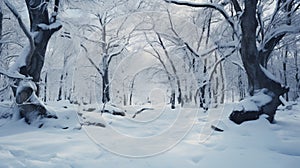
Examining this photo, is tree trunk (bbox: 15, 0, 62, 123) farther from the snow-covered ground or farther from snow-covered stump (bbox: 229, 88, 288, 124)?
snow-covered stump (bbox: 229, 88, 288, 124)

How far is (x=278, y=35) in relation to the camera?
310 inches

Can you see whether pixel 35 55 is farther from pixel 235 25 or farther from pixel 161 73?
pixel 161 73

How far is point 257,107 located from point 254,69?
46.6 inches

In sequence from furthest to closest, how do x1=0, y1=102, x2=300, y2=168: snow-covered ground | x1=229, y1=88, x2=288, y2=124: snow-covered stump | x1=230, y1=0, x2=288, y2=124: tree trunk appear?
x1=230, y1=0, x2=288, y2=124: tree trunk < x1=229, y1=88, x2=288, y2=124: snow-covered stump < x1=0, y1=102, x2=300, y2=168: snow-covered ground

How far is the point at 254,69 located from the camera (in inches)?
316

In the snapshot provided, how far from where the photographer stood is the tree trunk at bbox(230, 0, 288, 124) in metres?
7.84

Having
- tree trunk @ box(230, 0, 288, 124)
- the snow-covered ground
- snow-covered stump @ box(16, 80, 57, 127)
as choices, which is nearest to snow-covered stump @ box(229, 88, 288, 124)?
tree trunk @ box(230, 0, 288, 124)

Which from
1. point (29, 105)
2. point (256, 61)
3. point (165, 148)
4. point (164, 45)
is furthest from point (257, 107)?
point (164, 45)

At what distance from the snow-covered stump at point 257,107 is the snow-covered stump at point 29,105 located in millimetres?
5769

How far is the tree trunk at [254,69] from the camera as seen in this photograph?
7.84 metres

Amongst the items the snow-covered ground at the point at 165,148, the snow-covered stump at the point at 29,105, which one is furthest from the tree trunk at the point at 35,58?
the snow-covered ground at the point at 165,148

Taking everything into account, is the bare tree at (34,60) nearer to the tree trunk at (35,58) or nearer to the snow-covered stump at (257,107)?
the tree trunk at (35,58)

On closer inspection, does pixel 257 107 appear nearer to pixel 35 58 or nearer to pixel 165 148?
pixel 165 148

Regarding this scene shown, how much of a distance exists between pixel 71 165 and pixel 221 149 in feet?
9.70
